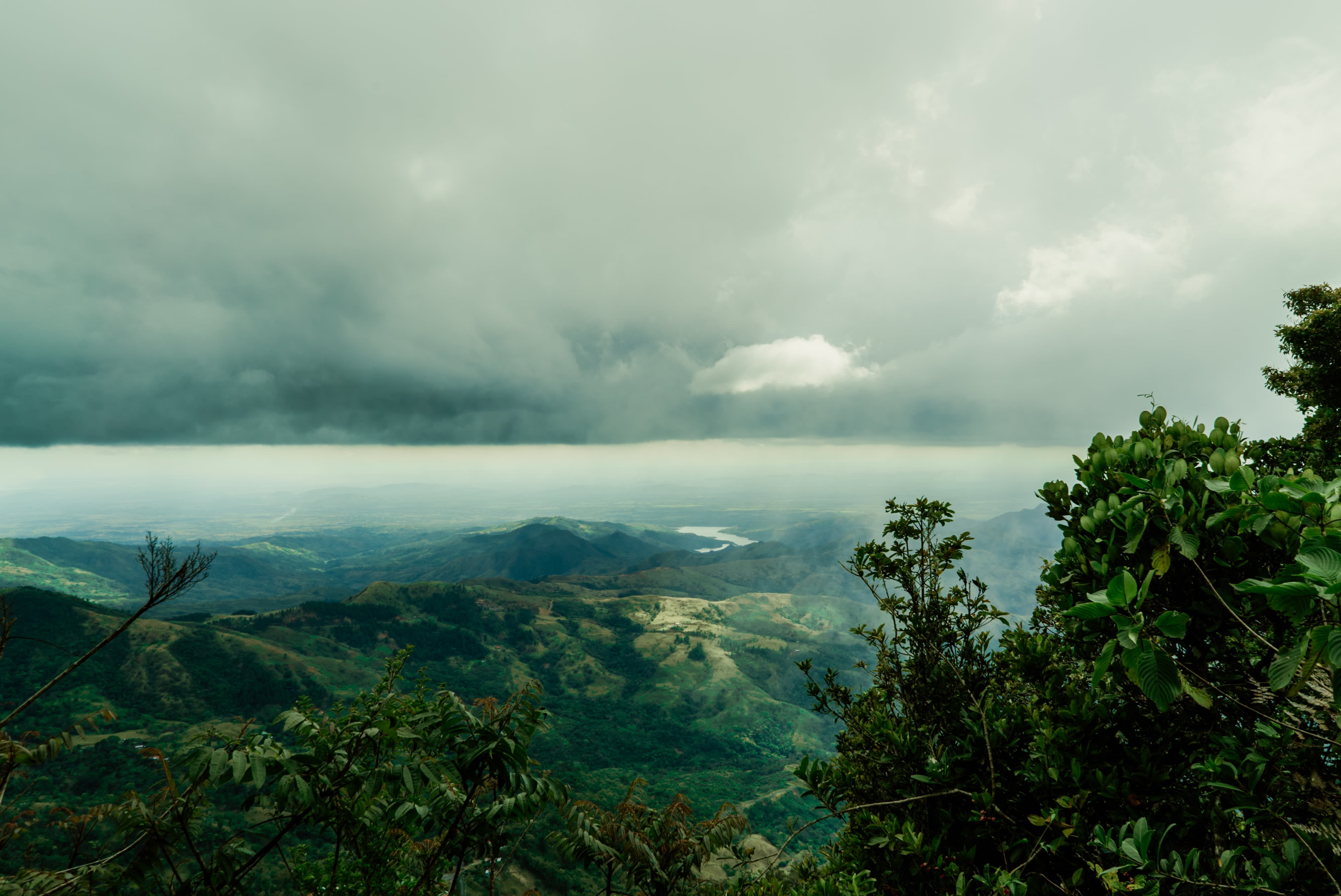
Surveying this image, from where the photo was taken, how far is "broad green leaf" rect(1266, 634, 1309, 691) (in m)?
2.29

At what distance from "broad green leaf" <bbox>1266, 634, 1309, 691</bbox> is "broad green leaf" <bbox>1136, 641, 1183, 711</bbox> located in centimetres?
35

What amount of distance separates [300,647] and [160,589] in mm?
211565

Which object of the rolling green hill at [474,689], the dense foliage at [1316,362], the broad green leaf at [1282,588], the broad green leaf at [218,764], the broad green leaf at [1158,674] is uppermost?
the dense foliage at [1316,362]

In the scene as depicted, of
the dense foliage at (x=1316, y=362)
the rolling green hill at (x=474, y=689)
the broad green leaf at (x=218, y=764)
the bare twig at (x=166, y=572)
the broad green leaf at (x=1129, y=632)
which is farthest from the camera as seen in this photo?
the rolling green hill at (x=474, y=689)

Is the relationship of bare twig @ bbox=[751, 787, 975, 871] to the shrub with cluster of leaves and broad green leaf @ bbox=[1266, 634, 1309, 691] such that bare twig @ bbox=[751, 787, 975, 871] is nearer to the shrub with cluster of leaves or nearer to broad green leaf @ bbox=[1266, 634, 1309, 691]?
the shrub with cluster of leaves

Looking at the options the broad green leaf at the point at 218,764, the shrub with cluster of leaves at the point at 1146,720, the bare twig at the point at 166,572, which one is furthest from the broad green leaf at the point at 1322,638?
the bare twig at the point at 166,572

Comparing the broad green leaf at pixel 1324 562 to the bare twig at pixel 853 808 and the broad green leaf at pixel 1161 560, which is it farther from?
the bare twig at pixel 853 808

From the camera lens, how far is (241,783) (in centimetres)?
377

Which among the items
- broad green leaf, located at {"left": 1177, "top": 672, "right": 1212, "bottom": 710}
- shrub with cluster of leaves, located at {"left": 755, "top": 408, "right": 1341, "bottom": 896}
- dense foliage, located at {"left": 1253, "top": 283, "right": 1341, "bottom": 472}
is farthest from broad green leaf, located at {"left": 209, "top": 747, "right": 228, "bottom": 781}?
dense foliage, located at {"left": 1253, "top": 283, "right": 1341, "bottom": 472}

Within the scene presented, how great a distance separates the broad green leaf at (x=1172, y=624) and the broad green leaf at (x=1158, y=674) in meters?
0.11

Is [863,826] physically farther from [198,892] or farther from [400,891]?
[400,891]

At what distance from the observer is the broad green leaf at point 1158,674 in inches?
104

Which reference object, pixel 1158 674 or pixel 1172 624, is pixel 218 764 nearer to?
pixel 1158 674

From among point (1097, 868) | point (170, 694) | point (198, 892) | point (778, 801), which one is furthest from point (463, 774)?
point (170, 694)
